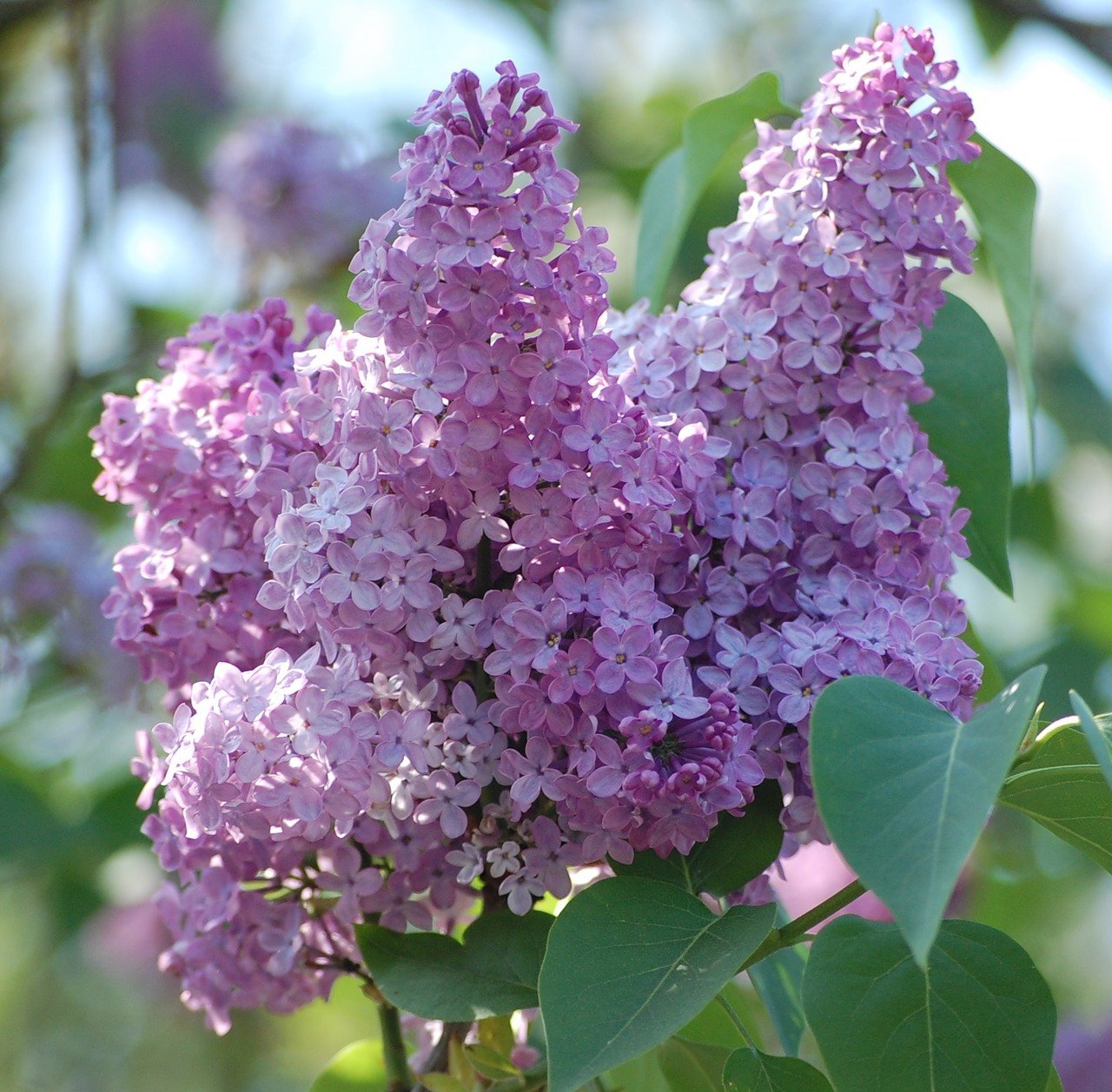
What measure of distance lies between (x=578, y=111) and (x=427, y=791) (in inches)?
91.1

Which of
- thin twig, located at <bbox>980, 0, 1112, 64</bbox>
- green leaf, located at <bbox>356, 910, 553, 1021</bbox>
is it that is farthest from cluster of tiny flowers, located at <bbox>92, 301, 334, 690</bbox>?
thin twig, located at <bbox>980, 0, 1112, 64</bbox>

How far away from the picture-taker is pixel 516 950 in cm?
63

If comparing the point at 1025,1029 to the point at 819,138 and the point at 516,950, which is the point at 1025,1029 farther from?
the point at 819,138

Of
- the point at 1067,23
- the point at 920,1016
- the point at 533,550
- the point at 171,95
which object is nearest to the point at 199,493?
the point at 533,550

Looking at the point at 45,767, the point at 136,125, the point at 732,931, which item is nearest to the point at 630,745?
the point at 732,931

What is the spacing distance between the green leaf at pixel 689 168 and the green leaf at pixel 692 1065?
47cm

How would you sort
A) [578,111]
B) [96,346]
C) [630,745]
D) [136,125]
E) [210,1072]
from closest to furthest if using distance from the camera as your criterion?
[630,745] → [96,346] → [578,111] → [136,125] → [210,1072]

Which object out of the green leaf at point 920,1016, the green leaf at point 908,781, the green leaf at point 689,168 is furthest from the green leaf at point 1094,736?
the green leaf at point 689,168

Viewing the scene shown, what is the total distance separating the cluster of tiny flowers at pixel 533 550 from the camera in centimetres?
58

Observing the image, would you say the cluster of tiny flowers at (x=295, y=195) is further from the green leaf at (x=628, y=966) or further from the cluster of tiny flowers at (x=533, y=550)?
the green leaf at (x=628, y=966)

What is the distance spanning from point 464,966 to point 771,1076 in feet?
0.48

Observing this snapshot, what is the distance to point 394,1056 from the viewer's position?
2.40 ft

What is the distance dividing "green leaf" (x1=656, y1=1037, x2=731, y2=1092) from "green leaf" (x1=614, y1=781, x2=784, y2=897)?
0.49ft

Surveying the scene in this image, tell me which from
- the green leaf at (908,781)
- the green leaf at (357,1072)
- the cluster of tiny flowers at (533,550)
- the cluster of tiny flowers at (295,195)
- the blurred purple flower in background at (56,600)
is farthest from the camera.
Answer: the cluster of tiny flowers at (295,195)
